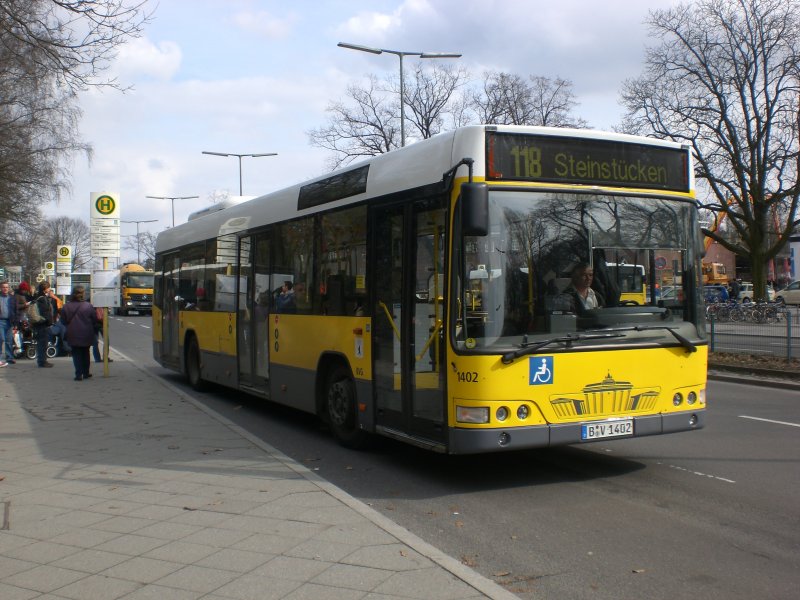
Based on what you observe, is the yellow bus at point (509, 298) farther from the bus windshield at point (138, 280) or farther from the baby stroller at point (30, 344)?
the bus windshield at point (138, 280)

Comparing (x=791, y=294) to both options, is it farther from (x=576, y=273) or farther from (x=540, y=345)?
(x=540, y=345)

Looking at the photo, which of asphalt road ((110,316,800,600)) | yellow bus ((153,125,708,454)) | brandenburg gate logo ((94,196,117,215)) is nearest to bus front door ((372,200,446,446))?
yellow bus ((153,125,708,454))

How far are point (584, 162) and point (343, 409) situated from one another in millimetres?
3906

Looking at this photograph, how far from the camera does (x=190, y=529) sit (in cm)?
579

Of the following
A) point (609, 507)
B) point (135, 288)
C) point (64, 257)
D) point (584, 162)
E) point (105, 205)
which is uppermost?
point (105, 205)

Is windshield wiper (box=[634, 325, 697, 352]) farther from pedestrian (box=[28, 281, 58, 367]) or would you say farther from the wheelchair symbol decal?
pedestrian (box=[28, 281, 58, 367])

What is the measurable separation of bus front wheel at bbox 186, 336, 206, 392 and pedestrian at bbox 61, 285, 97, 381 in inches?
96.1

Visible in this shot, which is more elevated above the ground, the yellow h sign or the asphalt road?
the yellow h sign

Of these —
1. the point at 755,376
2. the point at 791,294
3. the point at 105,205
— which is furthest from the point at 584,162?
the point at 791,294

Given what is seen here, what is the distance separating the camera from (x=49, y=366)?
19.8 m

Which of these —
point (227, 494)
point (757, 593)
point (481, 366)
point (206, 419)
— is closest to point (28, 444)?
point (206, 419)

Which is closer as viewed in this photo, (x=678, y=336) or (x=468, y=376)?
(x=468, y=376)

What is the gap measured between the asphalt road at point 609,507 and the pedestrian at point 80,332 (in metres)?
7.36

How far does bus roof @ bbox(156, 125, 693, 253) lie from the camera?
22.9 ft
